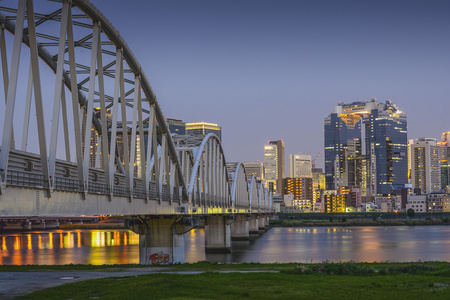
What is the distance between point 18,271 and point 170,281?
15.8 m

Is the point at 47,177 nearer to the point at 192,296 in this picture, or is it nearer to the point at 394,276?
the point at 192,296

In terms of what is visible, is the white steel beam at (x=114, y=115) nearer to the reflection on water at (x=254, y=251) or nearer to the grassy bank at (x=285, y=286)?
the grassy bank at (x=285, y=286)

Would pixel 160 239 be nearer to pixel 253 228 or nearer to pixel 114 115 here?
pixel 114 115

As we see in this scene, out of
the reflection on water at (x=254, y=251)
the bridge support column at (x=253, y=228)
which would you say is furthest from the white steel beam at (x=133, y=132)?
the bridge support column at (x=253, y=228)

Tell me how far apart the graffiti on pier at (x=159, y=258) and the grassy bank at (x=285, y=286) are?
26.0 metres

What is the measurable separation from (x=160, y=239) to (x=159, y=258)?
2.49 m

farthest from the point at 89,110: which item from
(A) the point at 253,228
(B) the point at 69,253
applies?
(A) the point at 253,228

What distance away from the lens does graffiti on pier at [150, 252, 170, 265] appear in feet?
182

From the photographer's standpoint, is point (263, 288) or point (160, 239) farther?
point (160, 239)

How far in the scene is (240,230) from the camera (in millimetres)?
131625

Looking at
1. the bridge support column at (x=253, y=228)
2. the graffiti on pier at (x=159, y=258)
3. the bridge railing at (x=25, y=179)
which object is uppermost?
the bridge railing at (x=25, y=179)

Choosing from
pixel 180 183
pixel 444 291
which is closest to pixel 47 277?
pixel 444 291

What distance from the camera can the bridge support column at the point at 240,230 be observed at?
130125 mm

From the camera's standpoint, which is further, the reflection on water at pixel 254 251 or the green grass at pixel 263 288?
the reflection on water at pixel 254 251
